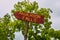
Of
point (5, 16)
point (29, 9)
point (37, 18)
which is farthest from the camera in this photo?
point (5, 16)

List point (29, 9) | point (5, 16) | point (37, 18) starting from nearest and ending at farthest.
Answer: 1. point (37, 18)
2. point (29, 9)
3. point (5, 16)

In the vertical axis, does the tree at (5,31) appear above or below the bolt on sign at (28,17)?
above

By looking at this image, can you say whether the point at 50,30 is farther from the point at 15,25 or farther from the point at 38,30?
the point at 15,25

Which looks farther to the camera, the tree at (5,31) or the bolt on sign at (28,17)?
the tree at (5,31)

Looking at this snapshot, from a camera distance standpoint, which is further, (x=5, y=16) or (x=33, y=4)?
(x=5, y=16)

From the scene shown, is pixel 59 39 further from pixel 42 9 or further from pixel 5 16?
pixel 5 16

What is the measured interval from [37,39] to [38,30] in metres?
0.82

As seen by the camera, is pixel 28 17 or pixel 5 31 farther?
pixel 5 31

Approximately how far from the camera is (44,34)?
31266mm

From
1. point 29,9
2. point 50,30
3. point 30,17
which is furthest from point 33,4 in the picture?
point 30,17

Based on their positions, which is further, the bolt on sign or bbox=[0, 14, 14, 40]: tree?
bbox=[0, 14, 14, 40]: tree

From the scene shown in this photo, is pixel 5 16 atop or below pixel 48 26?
atop

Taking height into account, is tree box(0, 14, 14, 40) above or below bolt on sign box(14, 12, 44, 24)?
above

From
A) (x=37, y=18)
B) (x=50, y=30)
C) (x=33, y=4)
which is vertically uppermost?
(x=33, y=4)
